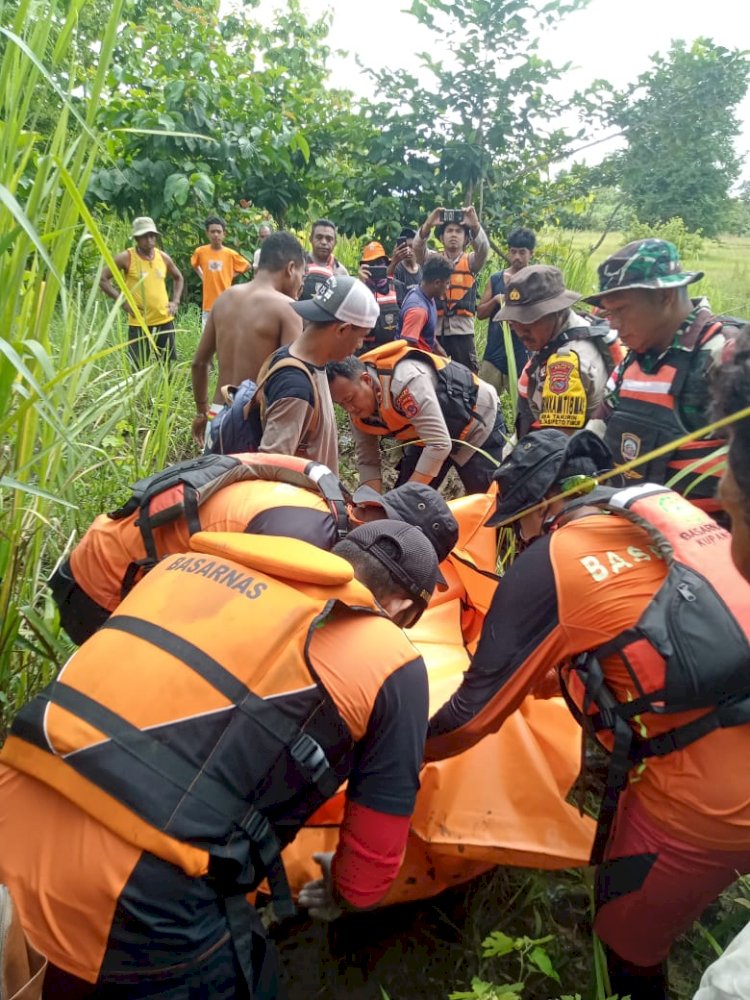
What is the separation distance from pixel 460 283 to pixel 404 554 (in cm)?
461

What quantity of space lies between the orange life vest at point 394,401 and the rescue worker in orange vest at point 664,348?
100 centimetres

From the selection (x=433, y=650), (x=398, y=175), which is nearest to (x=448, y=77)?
(x=398, y=175)

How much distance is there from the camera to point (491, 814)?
1702 mm

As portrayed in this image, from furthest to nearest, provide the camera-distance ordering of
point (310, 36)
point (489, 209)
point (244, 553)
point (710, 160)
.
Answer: point (310, 36) → point (710, 160) → point (489, 209) → point (244, 553)

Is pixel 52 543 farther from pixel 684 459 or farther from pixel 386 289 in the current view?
pixel 386 289

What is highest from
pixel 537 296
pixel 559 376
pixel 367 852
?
pixel 537 296

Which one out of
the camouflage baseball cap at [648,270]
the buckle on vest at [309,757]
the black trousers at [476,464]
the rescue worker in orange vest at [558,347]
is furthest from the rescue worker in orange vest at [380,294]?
the buckle on vest at [309,757]

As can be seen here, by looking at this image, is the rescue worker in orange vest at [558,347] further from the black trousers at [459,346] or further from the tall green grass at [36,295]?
the black trousers at [459,346]

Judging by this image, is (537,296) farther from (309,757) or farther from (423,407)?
(309,757)

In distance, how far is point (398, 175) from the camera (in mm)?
8078

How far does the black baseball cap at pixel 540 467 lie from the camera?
174 centimetres

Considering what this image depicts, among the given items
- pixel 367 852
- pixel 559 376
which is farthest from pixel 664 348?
pixel 367 852

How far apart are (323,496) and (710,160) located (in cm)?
1162

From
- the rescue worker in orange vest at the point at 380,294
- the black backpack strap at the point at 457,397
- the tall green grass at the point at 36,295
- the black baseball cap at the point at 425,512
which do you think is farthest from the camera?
the rescue worker in orange vest at the point at 380,294
